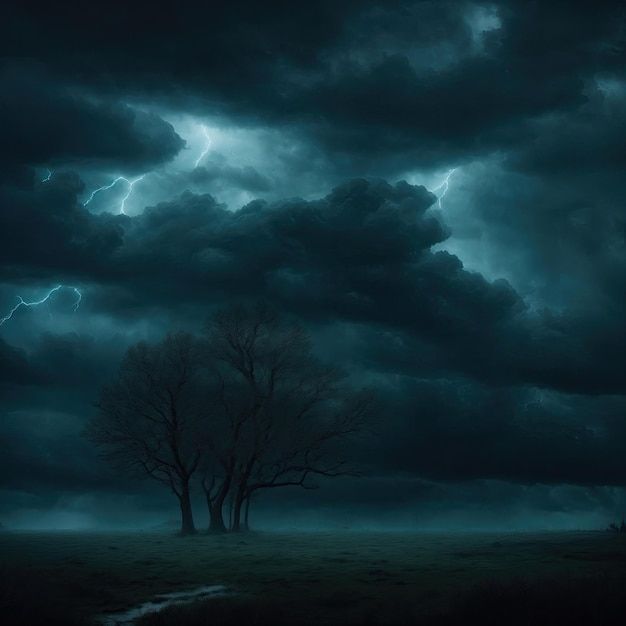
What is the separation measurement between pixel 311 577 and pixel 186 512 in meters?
33.9

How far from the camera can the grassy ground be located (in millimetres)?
21328

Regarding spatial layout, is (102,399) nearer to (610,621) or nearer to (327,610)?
(327,610)

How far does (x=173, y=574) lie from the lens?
32906 mm

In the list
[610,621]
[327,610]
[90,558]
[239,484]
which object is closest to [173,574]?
[90,558]

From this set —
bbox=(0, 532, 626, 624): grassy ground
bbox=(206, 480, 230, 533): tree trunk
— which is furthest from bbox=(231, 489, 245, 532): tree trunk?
bbox=(0, 532, 626, 624): grassy ground

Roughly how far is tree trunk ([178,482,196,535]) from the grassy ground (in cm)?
1242

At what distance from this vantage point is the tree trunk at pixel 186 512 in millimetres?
62250

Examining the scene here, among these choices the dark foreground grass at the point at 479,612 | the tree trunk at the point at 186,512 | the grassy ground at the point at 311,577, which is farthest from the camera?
the tree trunk at the point at 186,512

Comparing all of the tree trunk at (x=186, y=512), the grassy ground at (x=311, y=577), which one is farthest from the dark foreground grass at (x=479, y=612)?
the tree trunk at (x=186, y=512)

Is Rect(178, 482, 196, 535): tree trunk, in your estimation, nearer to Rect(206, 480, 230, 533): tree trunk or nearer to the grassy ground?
Rect(206, 480, 230, 533): tree trunk

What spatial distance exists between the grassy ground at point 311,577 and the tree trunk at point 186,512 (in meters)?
12.4

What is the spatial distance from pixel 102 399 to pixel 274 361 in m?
14.6

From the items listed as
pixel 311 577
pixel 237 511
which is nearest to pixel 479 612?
pixel 311 577

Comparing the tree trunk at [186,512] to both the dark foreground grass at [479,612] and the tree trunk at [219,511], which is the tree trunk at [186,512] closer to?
the tree trunk at [219,511]
